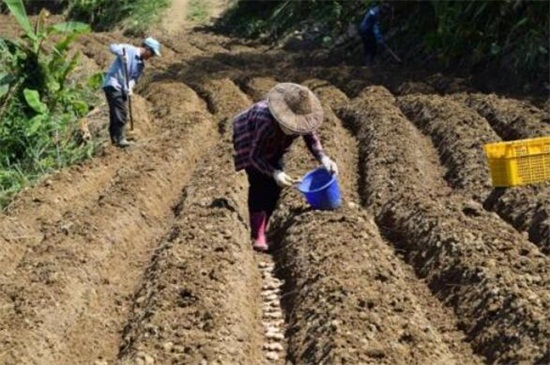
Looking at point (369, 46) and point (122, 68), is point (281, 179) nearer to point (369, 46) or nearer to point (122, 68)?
point (122, 68)

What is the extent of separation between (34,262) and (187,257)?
118 cm

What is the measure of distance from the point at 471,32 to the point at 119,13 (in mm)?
13460

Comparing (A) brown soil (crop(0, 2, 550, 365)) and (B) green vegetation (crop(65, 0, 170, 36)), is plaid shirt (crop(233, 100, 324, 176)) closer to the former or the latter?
(A) brown soil (crop(0, 2, 550, 365))

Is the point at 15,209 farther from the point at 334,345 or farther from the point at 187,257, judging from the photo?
the point at 334,345

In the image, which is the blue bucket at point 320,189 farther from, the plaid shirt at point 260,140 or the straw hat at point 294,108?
the straw hat at point 294,108

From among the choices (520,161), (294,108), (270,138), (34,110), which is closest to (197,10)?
(34,110)

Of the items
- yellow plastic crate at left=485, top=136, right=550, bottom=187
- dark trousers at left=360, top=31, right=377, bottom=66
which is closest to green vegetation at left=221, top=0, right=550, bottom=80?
dark trousers at left=360, top=31, right=377, bottom=66

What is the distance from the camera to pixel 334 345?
15.5 feet

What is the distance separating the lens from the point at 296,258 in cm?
629

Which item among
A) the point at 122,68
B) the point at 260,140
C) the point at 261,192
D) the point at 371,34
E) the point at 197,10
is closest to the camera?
the point at 260,140

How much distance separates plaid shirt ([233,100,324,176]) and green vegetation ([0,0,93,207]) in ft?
11.3

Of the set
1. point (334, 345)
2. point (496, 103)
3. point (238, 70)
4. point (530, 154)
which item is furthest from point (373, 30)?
point (334, 345)

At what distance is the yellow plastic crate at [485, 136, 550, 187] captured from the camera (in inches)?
289

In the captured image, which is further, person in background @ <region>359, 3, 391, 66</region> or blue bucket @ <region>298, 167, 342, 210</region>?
person in background @ <region>359, 3, 391, 66</region>
